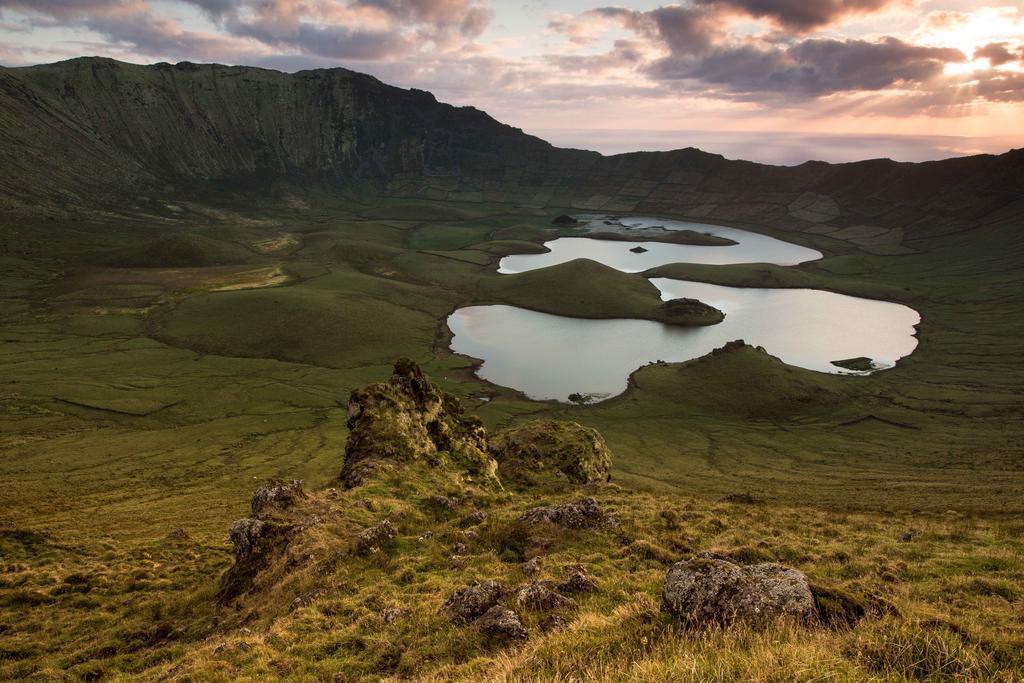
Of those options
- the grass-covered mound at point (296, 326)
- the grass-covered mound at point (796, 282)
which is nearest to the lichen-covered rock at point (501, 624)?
the grass-covered mound at point (296, 326)

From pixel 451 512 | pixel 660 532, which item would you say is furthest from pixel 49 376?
pixel 660 532

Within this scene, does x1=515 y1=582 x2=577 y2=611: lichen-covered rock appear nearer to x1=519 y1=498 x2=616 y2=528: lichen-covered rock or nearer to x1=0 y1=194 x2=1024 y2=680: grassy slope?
x1=0 y1=194 x2=1024 y2=680: grassy slope

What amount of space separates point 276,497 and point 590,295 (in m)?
147

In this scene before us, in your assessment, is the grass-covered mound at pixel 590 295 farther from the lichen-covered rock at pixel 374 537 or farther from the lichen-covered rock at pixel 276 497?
the lichen-covered rock at pixel 374 537

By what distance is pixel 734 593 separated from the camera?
1216 cm

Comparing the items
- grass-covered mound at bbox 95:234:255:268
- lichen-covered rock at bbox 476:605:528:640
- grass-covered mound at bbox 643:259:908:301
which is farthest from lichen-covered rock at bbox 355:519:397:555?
grass-covered mound at bbox 95:234:255:268

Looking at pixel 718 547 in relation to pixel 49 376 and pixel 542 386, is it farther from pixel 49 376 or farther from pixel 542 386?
pixel 49 376

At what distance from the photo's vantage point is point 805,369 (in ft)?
363

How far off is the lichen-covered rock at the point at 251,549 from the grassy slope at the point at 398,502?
1.33 meters

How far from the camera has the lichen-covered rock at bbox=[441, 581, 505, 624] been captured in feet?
52.0

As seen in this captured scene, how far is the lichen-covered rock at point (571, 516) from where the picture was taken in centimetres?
2458

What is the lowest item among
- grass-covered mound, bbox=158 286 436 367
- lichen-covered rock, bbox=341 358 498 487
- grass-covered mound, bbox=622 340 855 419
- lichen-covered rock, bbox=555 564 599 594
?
grass-covered mound, bbox=622 340 855 419

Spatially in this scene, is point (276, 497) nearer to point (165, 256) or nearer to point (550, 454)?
point (550, 454)

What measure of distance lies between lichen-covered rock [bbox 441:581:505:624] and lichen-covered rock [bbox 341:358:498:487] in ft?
55.1
